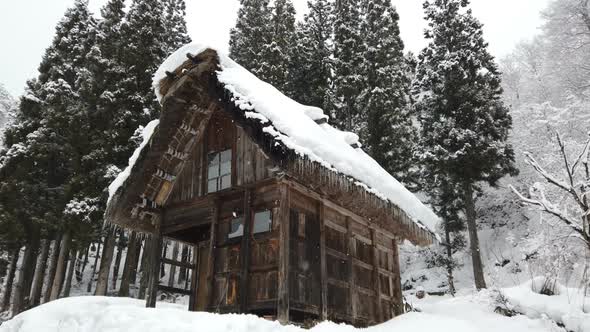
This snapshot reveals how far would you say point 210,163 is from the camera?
11.9 meters

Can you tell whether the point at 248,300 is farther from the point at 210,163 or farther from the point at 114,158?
the point at 114,158

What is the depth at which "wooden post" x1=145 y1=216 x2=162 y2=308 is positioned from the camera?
36.5 feet

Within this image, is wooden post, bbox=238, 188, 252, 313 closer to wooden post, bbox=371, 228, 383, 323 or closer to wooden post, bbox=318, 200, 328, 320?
wooden post, bbox=318, 200, 328, 320

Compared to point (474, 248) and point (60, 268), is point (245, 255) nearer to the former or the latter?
point (60, 268)

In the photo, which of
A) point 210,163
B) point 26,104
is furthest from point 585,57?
point 26,104

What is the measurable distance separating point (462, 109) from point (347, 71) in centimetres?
700

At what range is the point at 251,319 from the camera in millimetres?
6004

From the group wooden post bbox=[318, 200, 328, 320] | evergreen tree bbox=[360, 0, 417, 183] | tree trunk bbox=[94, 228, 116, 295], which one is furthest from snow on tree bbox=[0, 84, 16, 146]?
wooden post bbox=[318, 200, 328, 320]

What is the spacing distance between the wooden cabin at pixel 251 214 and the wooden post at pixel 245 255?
24 millimetres

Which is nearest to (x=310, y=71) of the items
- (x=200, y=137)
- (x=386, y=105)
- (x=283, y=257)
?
(x=386, y=105)

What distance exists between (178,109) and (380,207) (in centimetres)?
596

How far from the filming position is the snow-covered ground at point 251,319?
5906mm

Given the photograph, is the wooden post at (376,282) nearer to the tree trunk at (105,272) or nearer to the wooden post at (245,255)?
the wooden post at (245,255)

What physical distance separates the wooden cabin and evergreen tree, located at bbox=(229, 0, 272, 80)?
1310cm
